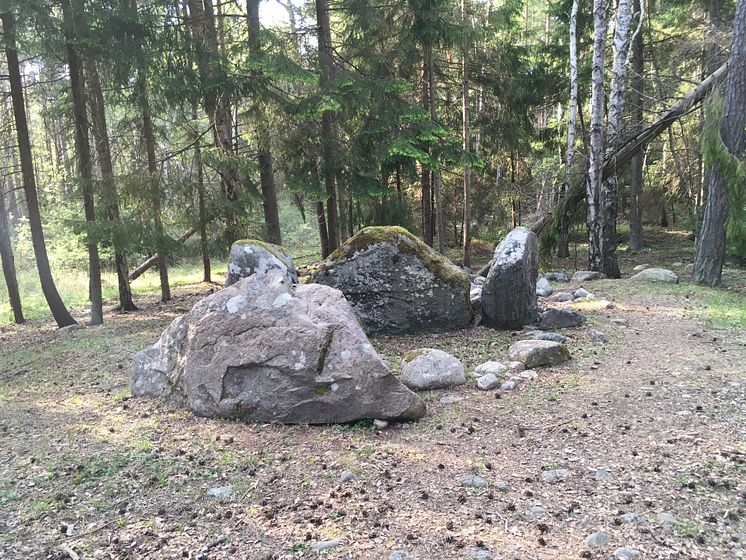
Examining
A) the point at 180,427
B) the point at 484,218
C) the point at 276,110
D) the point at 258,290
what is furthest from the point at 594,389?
the point at 484,218

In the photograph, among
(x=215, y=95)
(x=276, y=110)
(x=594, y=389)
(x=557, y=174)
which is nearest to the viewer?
(x=594, y=389)

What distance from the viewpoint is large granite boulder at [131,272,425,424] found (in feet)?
16.9

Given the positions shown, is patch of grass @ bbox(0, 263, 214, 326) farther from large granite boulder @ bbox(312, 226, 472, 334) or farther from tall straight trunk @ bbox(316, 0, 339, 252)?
large granite boulder @ bbox(312, 226, 472, 334)

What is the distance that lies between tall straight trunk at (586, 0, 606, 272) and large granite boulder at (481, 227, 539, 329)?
548cm

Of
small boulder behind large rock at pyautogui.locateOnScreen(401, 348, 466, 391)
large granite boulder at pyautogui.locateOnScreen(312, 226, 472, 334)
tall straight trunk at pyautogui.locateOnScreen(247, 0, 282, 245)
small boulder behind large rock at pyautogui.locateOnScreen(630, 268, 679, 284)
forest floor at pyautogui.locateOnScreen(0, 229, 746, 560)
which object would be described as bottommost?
forest floor at pyautogui.locateOnScreen(0, 229, 746, 560)

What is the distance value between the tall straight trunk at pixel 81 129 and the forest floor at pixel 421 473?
560cm

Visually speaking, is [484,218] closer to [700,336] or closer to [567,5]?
[567,5]

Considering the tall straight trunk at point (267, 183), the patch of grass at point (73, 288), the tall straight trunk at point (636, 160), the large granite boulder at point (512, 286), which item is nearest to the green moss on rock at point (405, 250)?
the large granite boulder at point (512, 286)

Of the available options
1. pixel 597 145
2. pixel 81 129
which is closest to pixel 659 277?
pixel 597 145

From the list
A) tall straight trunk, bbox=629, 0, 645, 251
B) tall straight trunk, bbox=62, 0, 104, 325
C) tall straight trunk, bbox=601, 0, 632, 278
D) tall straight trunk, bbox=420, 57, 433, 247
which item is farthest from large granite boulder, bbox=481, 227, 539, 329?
tall straight trunk, bbox=629, 0, 645, 251

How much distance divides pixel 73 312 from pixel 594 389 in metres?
15.8

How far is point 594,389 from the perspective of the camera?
5.78m

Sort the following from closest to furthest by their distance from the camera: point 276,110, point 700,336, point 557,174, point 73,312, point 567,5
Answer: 1. point 700,336
2. point 276,110
3. point 557,174
4. point 73,312
5. point 567,5

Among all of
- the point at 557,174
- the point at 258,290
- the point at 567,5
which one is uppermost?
the point at 567,5
